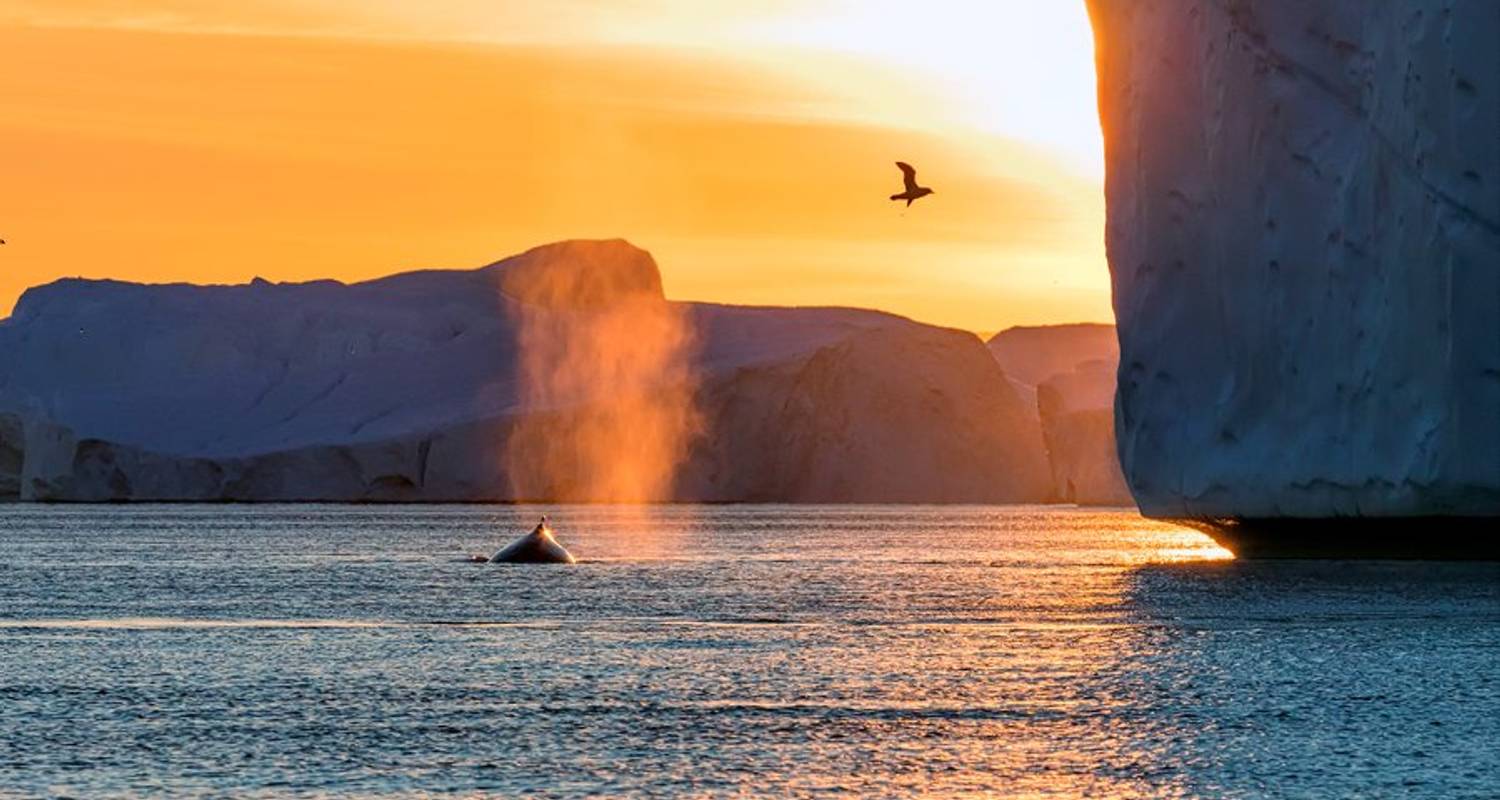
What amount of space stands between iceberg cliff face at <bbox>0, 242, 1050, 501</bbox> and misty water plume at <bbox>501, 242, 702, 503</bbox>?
0.72ft

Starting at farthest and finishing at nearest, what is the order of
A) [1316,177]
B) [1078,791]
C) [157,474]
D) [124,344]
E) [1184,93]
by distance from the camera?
[124,344] → [157,474] → [1184,93] → [1316,177] → [1078,791]

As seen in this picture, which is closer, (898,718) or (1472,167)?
(898,718)

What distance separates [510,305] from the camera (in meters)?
123

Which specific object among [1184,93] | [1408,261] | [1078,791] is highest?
[1184,93]

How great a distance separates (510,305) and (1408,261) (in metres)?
88.7

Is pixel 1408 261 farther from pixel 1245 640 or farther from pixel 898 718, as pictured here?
pixel 898 718

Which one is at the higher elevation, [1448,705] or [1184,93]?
[1184,93]

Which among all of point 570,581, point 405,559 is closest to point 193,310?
point 405,559

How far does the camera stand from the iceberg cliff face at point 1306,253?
35906 mm

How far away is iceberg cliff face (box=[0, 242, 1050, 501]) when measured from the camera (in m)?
104

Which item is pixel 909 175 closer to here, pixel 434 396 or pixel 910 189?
pixel 910 189

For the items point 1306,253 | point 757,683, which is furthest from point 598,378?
point 757,683

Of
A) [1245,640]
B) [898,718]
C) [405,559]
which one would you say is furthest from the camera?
[405,559]

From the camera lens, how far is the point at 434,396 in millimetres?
114062
